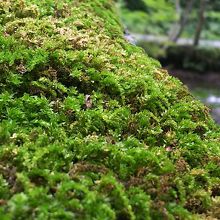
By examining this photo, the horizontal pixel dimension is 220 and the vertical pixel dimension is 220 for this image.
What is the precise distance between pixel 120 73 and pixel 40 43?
573 mm

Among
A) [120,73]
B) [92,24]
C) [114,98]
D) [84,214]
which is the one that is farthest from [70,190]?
[92,24]

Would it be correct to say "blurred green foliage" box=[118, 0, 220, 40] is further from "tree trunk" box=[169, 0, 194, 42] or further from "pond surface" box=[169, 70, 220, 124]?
"pond surface" box=[169, 70, 220, 124]

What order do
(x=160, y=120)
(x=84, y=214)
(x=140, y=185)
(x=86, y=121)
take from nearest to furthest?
1. (x=84, y=214)
2. (x=140, y=185)
3. (x=86, y=121)
4. (x=160, y=120)

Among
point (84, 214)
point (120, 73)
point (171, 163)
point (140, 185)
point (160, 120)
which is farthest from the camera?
point (120, 73)

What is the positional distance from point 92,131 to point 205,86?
1308 cm

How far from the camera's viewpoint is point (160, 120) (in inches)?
104

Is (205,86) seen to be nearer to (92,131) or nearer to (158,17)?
(158,17)

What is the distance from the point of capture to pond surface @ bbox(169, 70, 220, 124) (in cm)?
1251

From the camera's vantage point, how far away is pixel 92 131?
7.98 ft

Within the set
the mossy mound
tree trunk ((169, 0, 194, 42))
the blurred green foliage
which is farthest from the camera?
tree trunk ((169, 0, 194, 42))

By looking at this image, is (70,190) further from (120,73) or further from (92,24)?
(92,24)

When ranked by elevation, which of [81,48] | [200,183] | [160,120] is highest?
[81,48]

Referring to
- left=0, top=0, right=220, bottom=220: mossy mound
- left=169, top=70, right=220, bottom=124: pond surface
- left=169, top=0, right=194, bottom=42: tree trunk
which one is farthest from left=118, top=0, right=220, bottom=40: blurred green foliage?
left=0, top=0, right=220, bottom=220: mossy mound

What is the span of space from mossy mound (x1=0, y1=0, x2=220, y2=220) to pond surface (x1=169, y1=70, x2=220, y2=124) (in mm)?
7987
